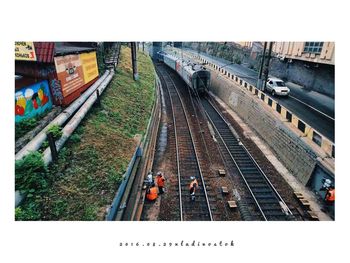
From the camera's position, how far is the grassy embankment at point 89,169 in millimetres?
7304

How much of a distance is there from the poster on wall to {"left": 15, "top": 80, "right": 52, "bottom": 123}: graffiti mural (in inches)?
31.4

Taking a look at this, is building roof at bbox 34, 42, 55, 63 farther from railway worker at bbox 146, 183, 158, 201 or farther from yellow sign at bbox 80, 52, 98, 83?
railway worker at bbox 146, 183, 158, 201

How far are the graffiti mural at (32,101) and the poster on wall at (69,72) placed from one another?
0.80 m

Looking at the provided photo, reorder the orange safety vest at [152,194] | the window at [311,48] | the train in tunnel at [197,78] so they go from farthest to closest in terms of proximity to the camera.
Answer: the train in tunnel at [197,78] < the window at [311,48] < the orange safety vest at [152,194]

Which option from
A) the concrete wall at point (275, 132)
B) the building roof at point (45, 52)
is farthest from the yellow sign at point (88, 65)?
the concrete wall at point (275, 132)

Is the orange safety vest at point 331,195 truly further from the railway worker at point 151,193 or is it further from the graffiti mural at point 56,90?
the graffiti mural at point 56,90

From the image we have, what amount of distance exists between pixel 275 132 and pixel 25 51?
1357 cm

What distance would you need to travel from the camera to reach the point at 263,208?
982 cm

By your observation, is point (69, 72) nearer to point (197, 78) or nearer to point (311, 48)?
point (197, 78)

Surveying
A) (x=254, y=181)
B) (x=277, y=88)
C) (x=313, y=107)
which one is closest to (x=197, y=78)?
(x=277, y=88)

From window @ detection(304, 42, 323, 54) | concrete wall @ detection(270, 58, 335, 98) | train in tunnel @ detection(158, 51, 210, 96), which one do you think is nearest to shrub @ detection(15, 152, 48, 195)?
concrete wall @ detection(270, 58, 335, 98)

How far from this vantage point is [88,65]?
14297mm

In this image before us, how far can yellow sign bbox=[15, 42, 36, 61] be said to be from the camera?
8.50m
